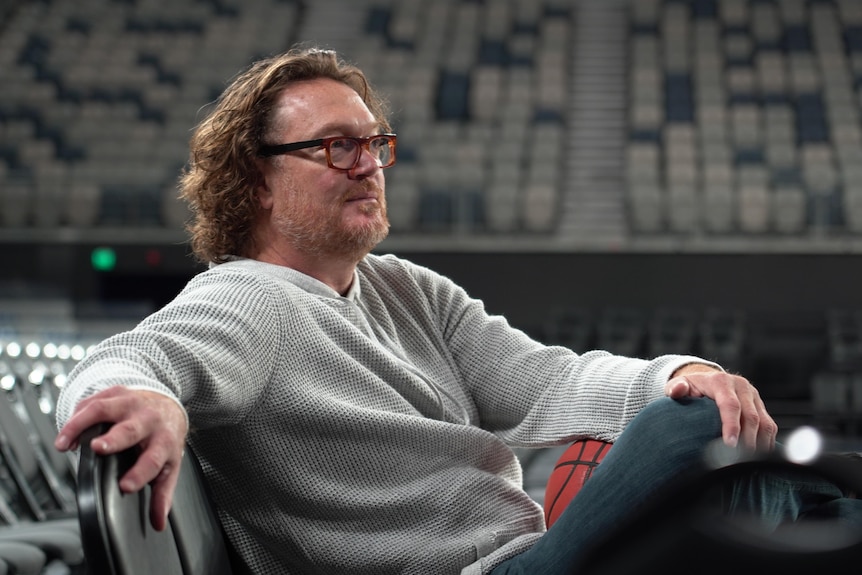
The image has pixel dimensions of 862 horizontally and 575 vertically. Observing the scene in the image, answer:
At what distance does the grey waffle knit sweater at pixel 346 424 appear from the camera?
1306mm

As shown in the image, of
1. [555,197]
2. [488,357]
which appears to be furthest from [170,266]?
[488,357]

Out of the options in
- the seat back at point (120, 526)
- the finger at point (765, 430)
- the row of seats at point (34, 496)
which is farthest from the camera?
the row of seats at point (34, 496)

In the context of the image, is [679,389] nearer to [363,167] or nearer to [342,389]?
[342,389]

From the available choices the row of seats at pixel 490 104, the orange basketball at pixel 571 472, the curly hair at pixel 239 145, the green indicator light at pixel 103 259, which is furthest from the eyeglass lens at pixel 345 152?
the green indicator light at pixel 103 259

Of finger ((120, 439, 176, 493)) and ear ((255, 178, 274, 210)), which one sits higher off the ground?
ear ((255, 178, 274, 210))

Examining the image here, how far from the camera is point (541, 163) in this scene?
32.2ft

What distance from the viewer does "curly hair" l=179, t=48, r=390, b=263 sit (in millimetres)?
1646

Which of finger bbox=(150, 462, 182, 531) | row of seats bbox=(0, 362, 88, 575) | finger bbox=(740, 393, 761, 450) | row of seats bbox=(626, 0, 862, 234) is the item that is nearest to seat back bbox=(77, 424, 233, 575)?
finger bbox=(150, 462, 182, 531)

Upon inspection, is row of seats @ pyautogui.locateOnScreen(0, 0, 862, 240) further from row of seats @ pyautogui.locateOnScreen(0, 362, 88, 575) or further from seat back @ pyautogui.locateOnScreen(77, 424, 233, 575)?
seat back @ pyautogui.locateOnScreen(77, 424, 233, 575)

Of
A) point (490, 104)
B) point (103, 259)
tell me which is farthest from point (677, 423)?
point (490, 104)

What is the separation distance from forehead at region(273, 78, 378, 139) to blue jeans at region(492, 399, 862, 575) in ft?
2.20

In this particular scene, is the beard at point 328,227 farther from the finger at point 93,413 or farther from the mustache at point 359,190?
the finger at point 93,413

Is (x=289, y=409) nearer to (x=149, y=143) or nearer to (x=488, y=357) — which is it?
(x=488, y=357)

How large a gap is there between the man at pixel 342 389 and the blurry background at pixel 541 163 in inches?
196
